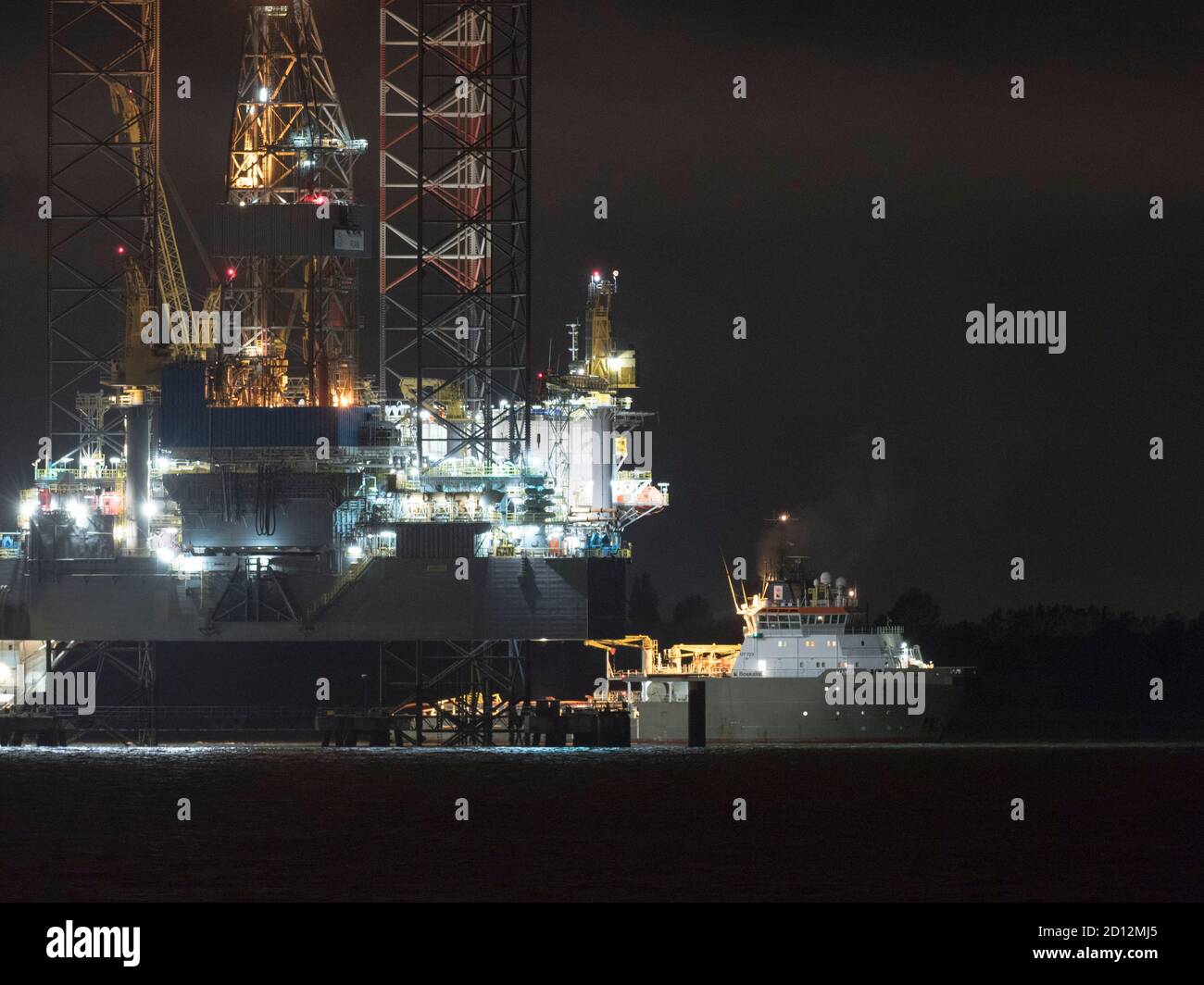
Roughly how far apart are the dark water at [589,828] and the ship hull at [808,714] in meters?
4.02

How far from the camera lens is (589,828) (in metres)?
65.9

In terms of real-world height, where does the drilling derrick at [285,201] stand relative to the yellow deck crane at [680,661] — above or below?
above

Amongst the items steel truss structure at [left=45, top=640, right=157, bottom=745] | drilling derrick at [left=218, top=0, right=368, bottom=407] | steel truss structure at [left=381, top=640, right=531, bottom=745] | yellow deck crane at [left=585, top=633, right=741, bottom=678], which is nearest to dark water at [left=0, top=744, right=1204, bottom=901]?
steel truss structure at [left=381, top=640, right=531, bottom=745]

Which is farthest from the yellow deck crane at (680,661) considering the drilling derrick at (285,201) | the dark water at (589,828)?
the drilling derrick at (285,201)

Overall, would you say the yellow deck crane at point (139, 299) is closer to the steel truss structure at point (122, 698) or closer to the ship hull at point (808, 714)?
the steel truss structure at point (122, 698)

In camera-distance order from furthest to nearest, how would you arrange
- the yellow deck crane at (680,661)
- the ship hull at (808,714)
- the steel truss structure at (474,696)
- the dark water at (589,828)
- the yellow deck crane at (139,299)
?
the yellow deck crane at (680,661) < the ship hull at (808,714) < the yellow deck crane at (139,299) < the steel truss structure at (474,696) < the dark water at (589,828)

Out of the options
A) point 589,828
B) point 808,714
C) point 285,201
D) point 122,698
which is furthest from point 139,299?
point 589,828

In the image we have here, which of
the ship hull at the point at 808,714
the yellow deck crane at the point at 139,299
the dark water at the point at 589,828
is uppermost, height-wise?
the yellow deck crane at the point at 139,299

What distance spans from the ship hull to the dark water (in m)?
4.02

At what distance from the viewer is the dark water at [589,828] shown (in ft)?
176

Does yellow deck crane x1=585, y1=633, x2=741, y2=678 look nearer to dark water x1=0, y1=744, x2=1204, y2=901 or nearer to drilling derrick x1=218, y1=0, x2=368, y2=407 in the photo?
dark water x1=0, y1=744, x2=1204, y2=901

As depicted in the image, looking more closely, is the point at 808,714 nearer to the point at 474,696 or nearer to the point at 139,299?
the point at 474,696
